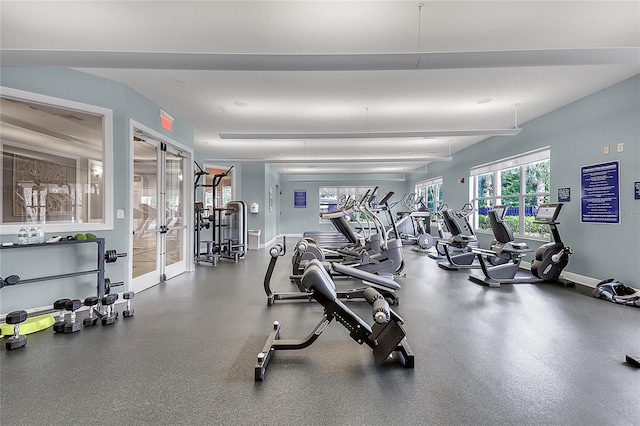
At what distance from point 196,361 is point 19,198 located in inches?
114

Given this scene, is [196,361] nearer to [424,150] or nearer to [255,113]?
[255,113]

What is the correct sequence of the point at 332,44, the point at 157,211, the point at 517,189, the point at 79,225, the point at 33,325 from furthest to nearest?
the point at 517,189, the point at 157,211, the point at 79,225, the point at 332,44, the point at 33,325

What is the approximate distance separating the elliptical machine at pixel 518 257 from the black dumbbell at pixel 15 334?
5.48 m

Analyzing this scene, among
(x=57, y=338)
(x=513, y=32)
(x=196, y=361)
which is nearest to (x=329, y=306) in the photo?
(x=196, y=361)

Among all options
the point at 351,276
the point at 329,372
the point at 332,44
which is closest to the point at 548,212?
the point at 351,276

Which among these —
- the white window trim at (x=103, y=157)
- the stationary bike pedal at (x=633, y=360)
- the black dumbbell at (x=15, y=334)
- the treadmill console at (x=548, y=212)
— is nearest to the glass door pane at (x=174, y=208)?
the white window trim at (x=103, y=157)

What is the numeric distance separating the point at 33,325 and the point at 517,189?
26.6ft

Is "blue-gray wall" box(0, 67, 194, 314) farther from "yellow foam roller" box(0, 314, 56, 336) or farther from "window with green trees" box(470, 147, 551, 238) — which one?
"window with green trees" box(470, 147, 551, 238)

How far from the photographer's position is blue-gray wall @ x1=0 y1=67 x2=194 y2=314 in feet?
10.5

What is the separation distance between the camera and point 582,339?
2.77 metres

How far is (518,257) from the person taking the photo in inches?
198

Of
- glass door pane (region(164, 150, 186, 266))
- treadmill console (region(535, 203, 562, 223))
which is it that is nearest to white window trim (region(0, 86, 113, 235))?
glass door pane (region(164, 150, 186, 266))

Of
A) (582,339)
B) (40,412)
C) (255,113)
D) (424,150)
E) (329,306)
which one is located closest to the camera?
(40,412)

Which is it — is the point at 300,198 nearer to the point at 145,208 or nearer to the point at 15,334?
the point at 145,208
